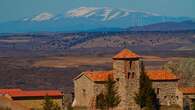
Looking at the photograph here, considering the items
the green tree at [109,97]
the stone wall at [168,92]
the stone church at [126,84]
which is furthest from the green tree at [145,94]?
the stone wall at [168,92]

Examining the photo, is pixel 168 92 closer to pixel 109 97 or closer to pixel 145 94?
pixel 145 94

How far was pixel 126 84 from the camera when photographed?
51562 mm

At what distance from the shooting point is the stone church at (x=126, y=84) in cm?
5150

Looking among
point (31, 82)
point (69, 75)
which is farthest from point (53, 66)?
point (31, 82)

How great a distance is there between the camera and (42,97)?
54.6m

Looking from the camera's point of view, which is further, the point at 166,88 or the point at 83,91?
the point at 166,88

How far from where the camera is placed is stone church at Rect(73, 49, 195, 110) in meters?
51.5

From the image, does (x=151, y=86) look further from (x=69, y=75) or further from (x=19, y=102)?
(x=69, y=75)

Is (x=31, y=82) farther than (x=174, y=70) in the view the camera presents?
Yes

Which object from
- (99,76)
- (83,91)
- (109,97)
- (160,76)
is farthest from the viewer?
(160,76)

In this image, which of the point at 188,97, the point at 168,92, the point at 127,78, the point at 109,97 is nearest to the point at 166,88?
the point at 168,92

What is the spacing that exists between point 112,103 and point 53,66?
248 ft

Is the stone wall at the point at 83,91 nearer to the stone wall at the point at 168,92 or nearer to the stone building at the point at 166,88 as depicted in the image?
the stone building at the point at 166,88

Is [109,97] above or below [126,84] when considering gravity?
below
